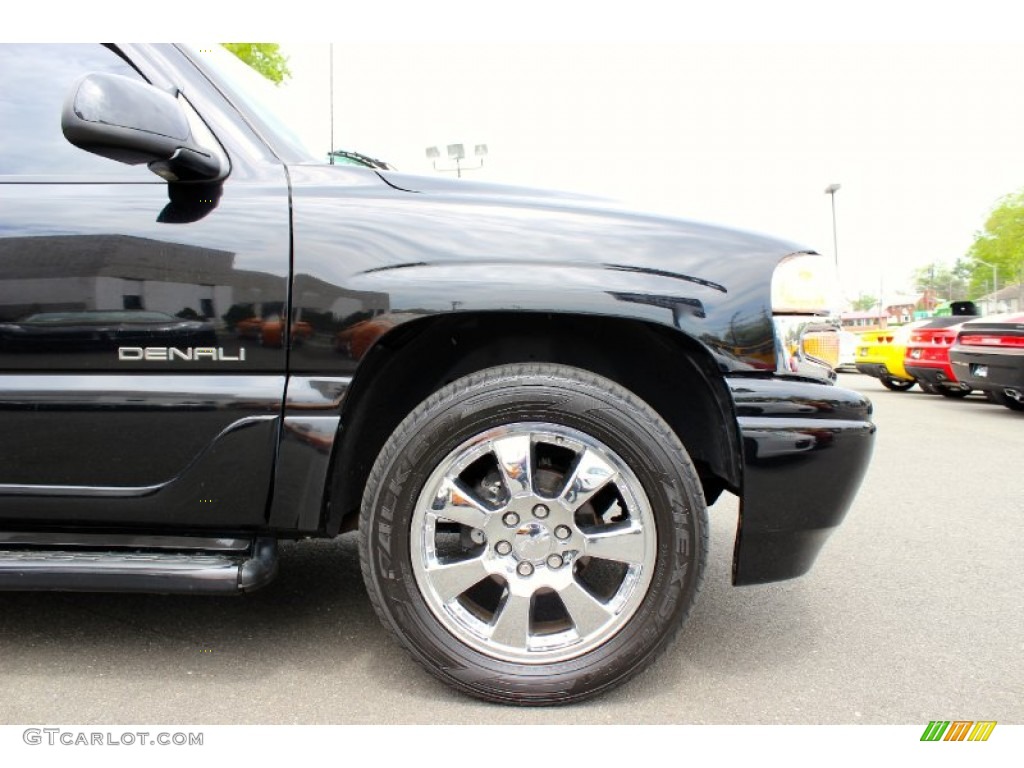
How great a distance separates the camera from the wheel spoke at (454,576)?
1.84m

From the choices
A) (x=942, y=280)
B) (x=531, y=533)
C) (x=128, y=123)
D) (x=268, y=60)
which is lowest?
(x=531, y=533)

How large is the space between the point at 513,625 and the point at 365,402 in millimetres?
702

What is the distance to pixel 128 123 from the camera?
5.48 ft

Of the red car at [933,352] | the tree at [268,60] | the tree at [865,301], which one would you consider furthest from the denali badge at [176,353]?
the tree at [865,301]

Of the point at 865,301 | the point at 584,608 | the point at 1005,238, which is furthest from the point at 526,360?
the point at 865,301

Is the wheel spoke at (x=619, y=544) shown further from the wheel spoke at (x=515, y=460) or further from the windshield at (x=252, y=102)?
the windshield at (x=252, y=102)

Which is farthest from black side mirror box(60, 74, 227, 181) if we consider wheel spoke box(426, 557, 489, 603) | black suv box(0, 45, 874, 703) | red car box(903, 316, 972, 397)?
red car box(903, 316, 972, 397)

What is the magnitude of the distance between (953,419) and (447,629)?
24.7 feet

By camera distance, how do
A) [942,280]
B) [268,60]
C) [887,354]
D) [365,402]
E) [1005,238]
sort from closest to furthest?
1. [365,402]
2. [887,354]
3. [268,60]
4. [1005,238]
5. [942,280]

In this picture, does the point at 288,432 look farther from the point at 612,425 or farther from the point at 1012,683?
the point at 1012,683

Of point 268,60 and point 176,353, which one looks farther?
point 268,60

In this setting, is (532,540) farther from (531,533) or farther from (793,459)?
(793,459)

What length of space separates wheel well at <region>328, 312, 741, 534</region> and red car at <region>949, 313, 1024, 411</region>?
6707 millimetres

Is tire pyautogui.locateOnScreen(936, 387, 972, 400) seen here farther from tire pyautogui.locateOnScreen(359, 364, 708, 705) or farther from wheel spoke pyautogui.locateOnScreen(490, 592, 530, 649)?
wheel spoke pyautogui.locateOnScreen(490, 592, 530, 649)
